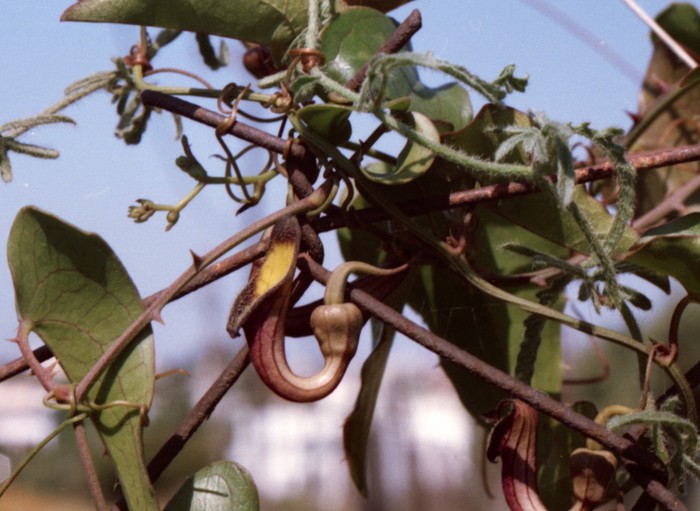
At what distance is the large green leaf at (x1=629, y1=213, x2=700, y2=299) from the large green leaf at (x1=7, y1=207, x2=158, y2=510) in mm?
258

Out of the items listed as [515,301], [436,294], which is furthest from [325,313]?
[436,294]

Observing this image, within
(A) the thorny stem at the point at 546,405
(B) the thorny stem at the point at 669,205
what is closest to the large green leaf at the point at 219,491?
(A) the thorny stem at the point at 546,405

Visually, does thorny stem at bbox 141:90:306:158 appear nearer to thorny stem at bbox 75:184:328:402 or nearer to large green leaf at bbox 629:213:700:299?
thorny stem at bbox 75:184:328:402

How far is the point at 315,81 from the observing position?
0.42 m

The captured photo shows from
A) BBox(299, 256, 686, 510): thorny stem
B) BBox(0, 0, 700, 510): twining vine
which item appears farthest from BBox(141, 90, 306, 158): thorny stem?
BBox(299, 256, 686, 510): thorny stem

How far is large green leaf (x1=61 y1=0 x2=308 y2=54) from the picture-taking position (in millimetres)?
442

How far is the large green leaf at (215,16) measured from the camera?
442mm

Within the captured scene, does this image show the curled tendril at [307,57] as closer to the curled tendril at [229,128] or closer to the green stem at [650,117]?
the curled tendril at [229,128]

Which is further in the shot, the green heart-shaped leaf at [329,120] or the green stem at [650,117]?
the green stem at [650,117]

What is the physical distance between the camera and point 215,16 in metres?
0.48

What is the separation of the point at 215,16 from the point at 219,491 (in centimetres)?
27

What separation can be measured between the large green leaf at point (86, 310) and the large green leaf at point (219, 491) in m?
0.04

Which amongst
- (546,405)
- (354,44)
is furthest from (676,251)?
(354,44)

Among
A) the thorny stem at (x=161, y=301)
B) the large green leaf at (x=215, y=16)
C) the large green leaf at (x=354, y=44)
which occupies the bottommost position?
the thorny stem at (x=161, y=301)
